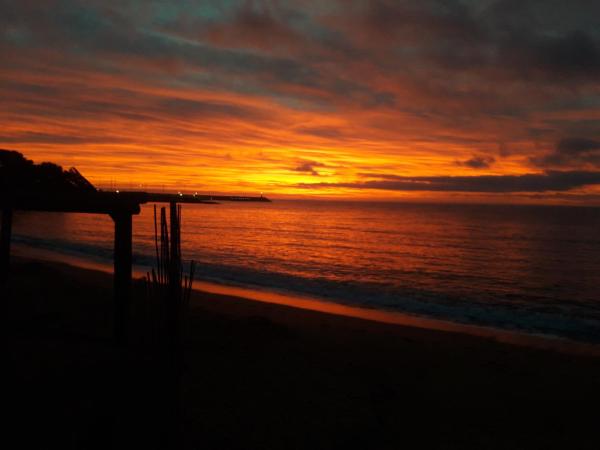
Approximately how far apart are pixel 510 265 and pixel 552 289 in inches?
302

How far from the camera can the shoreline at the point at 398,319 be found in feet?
36.9

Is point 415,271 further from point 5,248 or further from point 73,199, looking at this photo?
point 73,199

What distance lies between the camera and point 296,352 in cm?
863

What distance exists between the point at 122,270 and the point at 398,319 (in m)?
9.35

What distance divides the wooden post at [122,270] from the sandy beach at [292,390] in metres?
0.25

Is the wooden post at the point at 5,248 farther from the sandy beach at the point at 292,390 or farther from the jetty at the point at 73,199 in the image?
the jetty at the point at 73,199

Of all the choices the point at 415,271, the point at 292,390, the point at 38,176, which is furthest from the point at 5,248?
the point at 415,271

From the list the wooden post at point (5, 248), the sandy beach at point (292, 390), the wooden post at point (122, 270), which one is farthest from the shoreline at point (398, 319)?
the wooden post at point (122, 270)

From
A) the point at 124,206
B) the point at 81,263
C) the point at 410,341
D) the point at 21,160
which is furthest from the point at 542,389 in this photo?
the point at 81,263

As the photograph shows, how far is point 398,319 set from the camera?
1360 cm

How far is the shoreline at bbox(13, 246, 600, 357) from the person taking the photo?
11243 mm

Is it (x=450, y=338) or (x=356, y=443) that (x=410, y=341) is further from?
(x=356, y=443)

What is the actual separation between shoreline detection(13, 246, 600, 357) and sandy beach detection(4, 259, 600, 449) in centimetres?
94

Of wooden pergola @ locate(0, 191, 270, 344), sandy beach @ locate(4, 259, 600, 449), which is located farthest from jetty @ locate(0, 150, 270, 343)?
sandy beach @ locate(4, 259, 600, 449)
